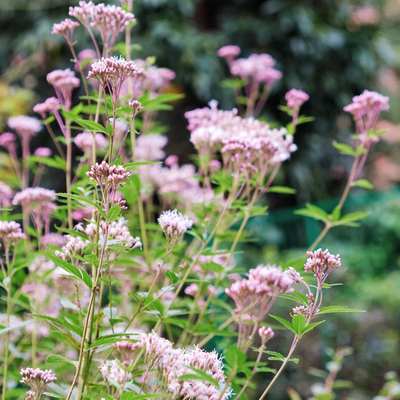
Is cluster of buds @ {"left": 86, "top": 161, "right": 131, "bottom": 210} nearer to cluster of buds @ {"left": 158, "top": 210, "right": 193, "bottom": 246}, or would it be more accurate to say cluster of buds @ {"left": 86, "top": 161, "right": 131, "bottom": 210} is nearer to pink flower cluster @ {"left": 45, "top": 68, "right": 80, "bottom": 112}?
cluster of buds @ {"left": 158, "top": 210, "right": 193, "bottom": 246}

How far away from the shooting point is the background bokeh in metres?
4.94

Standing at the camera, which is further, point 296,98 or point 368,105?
point 296,98

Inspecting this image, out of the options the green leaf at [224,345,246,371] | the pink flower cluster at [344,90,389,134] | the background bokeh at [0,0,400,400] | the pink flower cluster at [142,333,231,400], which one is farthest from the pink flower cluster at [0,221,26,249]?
the background bokeh at [0,0,400,400]

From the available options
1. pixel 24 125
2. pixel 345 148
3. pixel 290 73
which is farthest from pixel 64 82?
pixel 290 73

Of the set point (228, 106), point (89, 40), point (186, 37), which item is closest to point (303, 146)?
point (228, 106)

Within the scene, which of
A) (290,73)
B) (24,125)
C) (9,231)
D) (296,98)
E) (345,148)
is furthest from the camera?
(290,73)

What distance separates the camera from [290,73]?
18.1 ft

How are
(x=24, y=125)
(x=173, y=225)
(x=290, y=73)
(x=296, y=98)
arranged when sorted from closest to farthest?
(x=173, y=225)
(x=296, y=98)
(x=24, y=125)
(x=290, y=73)

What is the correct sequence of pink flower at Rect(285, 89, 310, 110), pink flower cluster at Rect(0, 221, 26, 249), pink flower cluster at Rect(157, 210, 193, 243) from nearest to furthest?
pink flower cluster at Rect(157, 210, 193, 243) < pink flower cluster at Rect(0, 221, 26, 249) < pink flower at Rect(285, 89, 310, 110)

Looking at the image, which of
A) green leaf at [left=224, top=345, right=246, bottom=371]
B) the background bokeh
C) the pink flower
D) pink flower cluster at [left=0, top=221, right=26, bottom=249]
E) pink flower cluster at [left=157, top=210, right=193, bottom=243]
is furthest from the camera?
the background bokeh

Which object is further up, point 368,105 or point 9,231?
point 368,105

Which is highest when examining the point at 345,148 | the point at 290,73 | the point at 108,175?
the point at 290,73

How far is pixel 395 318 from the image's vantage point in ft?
12.8

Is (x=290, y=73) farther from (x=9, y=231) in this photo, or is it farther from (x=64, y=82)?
(x=9, y=231)
